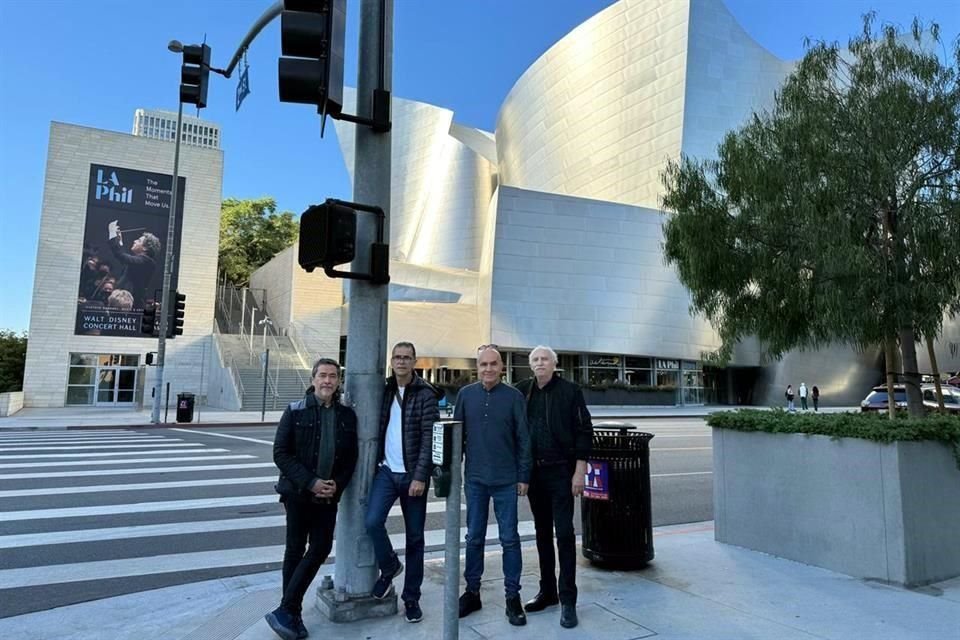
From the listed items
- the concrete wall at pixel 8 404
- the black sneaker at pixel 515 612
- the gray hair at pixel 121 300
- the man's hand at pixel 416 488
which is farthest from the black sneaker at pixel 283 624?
the gray hair at pixel 121 300

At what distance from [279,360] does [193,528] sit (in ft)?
92.0

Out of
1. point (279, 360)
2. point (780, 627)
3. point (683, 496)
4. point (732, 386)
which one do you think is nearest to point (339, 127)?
point (279, 360)

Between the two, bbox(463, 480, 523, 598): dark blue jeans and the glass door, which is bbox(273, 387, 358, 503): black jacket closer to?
bbox(463, 480, 523, 598): dark blue jeans

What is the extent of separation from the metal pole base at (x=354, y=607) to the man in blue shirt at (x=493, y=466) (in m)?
0.51

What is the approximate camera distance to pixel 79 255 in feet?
107

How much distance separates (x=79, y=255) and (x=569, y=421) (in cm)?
3652

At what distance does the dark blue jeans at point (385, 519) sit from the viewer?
13.2 feet

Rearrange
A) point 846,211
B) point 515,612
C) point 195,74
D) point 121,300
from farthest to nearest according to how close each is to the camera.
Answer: point 121,300, point 195,74, point 846,211, point 515,612

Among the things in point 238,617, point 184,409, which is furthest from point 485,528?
point 184,409

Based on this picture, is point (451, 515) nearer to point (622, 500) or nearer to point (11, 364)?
point (622, 500)

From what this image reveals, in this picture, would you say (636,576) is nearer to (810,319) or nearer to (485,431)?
(485,431)

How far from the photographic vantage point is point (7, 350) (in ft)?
121

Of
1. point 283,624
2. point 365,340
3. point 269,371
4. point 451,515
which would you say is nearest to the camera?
point 451,515

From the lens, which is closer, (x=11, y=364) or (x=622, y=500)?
(x=622, y=500)
